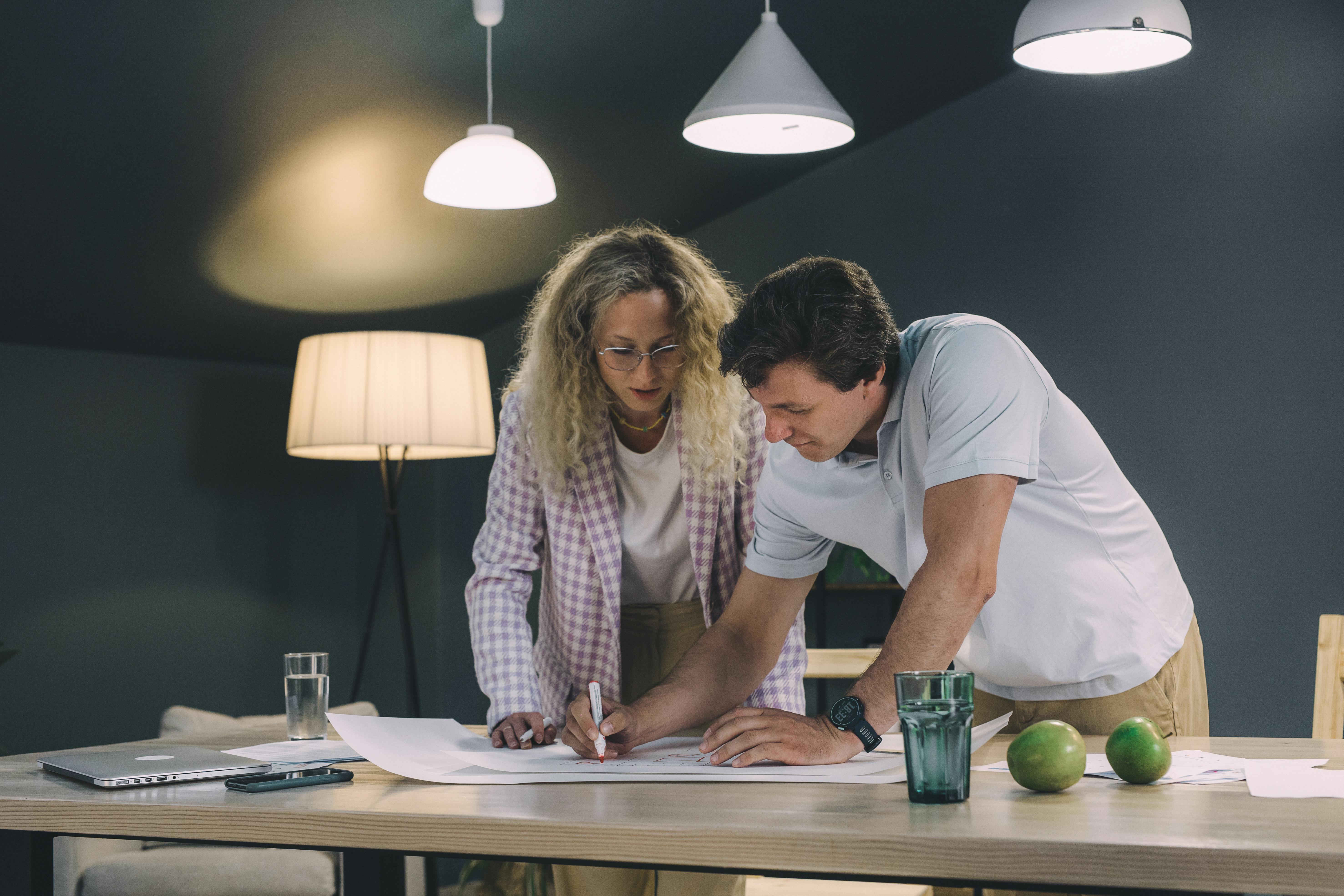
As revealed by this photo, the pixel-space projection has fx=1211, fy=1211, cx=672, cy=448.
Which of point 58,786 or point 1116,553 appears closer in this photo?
point 58,786

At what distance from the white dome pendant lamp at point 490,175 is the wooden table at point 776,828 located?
1.58 metres

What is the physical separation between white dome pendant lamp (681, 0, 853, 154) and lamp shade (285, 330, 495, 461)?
1.33m

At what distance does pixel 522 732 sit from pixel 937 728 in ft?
1.95

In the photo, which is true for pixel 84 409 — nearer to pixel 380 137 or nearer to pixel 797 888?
pixel 380 137

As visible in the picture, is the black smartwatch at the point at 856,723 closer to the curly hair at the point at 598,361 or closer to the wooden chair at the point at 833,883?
the curly hair at the point at 598,361

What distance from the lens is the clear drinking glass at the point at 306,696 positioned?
4.92 ft

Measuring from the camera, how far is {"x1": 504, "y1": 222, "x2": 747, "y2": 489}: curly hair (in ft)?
5.25

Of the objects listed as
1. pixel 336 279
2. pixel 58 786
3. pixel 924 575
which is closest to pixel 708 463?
pixel 924 575

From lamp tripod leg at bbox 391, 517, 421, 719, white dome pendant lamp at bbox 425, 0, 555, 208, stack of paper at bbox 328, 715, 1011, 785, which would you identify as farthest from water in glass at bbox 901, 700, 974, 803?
lamp tripod leg at bbox 391, 517, 421, 719

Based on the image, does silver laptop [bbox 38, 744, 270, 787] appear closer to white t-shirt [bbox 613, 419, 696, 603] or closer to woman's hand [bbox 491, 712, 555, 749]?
woman's hand [bbox 491, 712, 555, 749]

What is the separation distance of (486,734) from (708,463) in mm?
452

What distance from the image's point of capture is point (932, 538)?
51.0 inches

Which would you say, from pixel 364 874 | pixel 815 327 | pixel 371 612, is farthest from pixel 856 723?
pixel 371 612

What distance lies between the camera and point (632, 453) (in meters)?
1.69
